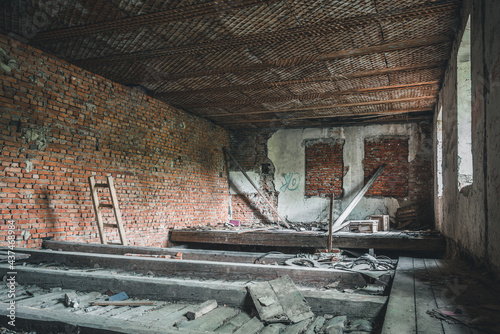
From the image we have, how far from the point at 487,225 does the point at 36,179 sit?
525 cm

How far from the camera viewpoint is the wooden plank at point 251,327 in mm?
2281

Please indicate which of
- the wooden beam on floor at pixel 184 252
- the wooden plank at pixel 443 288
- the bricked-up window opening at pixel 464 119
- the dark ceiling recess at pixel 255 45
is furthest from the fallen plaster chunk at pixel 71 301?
the bricked-up window opening at pixel 464 119

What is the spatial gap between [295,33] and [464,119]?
228 centimetres

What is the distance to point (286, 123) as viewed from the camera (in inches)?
369

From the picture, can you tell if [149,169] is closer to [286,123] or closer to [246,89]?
[246,89]

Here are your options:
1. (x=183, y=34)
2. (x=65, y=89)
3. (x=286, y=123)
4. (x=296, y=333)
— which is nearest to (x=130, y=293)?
(x=296, y=333)

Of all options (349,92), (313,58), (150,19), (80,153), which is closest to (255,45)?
(313,58)

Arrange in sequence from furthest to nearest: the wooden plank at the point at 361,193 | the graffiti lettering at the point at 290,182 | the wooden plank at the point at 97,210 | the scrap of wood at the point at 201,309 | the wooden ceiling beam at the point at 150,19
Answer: the graffiti lettering at the point at 290,182 → the wooden plank at the point at 361,193 → the wooden plank at the point at 97,210 → the wooden ceiling beam at the point at 150,19 → the scrap of wood at the point at 201,309

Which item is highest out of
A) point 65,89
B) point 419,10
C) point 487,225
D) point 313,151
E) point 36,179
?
point 419,10

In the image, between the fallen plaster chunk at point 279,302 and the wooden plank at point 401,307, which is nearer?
the wooden plank at point 401,307

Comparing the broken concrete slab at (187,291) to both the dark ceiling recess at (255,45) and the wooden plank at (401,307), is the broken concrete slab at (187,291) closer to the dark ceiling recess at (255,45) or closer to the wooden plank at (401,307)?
the wooden plank at (401,307)

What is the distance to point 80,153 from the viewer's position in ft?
17.4

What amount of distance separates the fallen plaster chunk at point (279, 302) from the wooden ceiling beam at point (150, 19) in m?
2.83

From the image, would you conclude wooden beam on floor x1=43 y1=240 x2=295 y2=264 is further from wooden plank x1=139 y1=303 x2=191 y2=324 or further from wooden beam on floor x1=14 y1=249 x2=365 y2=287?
wooden plank x1=139 y1=303 x2=191 y2=324
